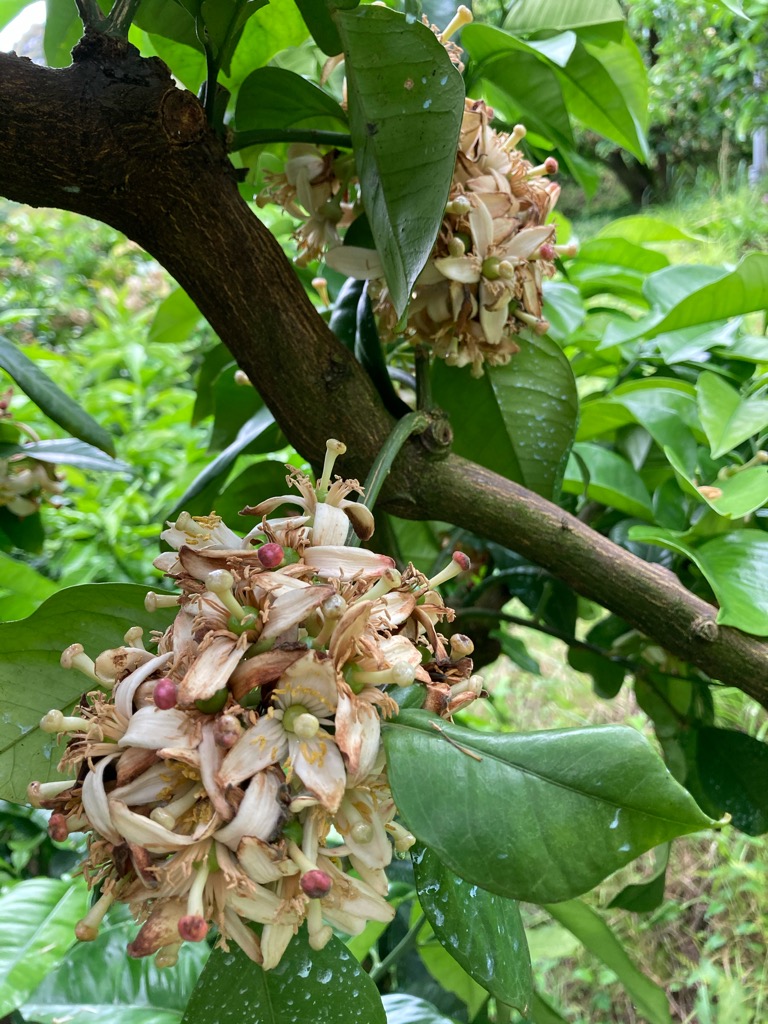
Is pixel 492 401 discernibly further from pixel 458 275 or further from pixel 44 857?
pixel 44 857

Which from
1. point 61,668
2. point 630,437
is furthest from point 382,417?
point 630,437

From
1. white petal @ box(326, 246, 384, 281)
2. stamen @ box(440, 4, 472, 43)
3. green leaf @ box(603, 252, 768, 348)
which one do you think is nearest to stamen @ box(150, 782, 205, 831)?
white petal @ box(326, 246, 384, 281)

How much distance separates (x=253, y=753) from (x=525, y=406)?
0.97 ft

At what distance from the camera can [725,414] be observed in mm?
506

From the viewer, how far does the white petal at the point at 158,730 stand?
23 centimetres

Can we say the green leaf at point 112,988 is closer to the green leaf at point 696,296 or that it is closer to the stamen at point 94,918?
the stamen at point 94,918

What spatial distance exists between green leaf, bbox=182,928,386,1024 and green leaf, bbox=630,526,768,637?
0.23m

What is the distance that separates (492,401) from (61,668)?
28 centimetres

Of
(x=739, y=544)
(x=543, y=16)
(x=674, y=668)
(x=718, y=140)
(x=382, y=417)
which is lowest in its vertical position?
(x=674, y=668)

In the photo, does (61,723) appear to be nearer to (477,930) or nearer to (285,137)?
(477,930)

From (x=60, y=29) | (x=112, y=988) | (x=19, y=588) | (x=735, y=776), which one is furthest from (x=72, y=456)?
(x=735, y=776)

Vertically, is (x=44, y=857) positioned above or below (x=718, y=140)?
below

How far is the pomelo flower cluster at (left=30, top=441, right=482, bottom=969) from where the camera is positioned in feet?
0.76

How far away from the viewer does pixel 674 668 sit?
0.57 m
